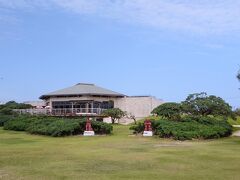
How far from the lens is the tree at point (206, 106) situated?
4003 cm

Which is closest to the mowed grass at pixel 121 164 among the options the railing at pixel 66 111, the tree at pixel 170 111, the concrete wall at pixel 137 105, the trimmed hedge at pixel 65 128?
the trimmed hedge at pixel 65 128

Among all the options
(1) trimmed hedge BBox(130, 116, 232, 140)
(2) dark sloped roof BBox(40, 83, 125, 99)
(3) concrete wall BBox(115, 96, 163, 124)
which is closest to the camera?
(1) trimmed hedge BBox(130, 116, 232, 140)

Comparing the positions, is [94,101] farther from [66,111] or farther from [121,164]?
[121,164]

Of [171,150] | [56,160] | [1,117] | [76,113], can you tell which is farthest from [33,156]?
[76,113]

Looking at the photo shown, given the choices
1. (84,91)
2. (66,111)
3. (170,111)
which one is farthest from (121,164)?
(84,91)

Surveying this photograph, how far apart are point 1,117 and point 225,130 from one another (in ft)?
90.1

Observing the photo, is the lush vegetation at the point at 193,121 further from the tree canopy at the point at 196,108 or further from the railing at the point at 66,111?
the railing at the point at 66,111

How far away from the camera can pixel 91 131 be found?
32531 millimetres

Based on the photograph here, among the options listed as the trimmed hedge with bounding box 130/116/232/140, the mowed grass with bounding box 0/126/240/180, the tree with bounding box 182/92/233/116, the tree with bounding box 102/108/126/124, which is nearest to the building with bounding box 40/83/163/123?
the tree with bounding box 102/108/126/124

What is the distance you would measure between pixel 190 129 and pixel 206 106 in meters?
10.7

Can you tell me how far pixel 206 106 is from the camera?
4059 cm

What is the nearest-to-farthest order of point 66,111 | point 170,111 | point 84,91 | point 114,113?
1. point 170,111
2. point 114,113
3. point 66,111
4. point 84,91

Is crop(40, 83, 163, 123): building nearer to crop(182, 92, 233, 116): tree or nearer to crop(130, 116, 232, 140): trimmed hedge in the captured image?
crop(182, 92, 233, 116): tree

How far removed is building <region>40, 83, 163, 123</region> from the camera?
2475 inches
